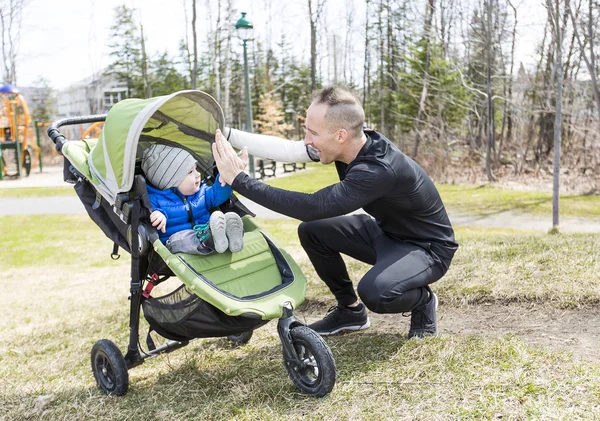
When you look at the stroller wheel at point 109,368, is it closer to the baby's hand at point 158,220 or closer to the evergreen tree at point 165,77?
the baby's hand at point 158,220

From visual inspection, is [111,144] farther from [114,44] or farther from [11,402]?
[114,44]

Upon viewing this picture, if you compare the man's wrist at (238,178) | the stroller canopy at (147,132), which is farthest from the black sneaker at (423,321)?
the stroller canopy at (147,132)

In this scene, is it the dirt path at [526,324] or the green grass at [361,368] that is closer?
the green grass at [361,368]

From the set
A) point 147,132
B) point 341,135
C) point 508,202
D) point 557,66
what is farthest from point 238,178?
point 508,202

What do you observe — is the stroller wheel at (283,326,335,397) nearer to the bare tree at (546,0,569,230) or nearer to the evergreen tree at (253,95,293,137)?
the bare tree at (546,0,569,230)

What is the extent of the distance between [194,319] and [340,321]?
3.80ft

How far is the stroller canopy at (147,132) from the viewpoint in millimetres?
2895

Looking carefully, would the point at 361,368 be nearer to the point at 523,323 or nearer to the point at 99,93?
the point at 523,323

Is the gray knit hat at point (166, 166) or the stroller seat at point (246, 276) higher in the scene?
the gray knit hat at point (166, 166)

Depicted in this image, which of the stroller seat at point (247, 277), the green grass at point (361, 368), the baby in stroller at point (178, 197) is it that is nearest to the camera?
the green grass at point (361, 368)

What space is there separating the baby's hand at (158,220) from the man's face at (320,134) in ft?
2.82

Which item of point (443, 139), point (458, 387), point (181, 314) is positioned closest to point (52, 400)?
point (181, 314)

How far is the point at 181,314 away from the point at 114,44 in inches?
1287

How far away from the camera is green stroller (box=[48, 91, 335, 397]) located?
8.85 feet
